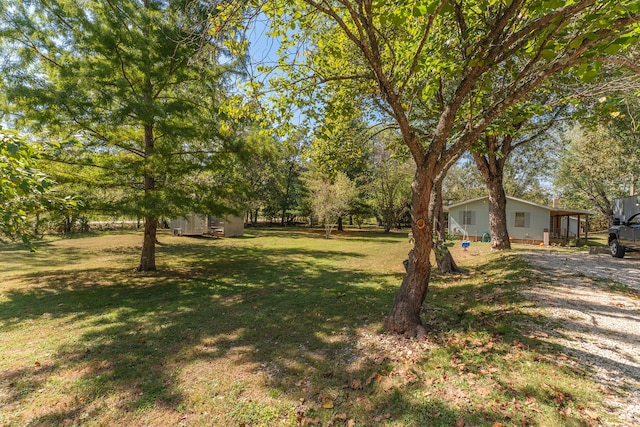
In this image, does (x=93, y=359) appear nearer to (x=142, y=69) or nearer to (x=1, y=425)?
(x=1, y=425)

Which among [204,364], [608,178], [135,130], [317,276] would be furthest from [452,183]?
[204,364]

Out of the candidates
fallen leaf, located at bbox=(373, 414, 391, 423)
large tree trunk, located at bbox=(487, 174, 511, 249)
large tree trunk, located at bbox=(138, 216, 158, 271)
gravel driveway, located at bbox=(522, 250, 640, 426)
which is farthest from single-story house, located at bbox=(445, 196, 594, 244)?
fallen leaf, located at bbox=(373, 414, 391, 423)

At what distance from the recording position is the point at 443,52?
13.0 ft

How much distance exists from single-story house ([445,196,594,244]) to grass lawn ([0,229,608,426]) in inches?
605

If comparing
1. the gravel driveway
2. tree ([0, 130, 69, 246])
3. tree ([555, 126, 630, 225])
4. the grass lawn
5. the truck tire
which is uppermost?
tree ([555, 126, 630, 225])

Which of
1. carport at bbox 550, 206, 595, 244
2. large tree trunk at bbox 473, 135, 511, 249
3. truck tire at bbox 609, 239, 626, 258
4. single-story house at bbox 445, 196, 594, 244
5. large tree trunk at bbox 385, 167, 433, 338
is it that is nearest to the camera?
large tree trunk at bbox 385, 167, 433, 338

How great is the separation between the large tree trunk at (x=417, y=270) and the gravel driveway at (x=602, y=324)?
158 cm

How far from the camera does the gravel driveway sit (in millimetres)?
2658

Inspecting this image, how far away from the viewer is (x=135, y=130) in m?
8.74

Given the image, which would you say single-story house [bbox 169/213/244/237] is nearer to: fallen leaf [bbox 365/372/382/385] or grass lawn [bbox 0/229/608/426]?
grass lawn [bbox 0/229/608/426]

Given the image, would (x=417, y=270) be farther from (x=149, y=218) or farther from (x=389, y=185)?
(x=389, y=185)

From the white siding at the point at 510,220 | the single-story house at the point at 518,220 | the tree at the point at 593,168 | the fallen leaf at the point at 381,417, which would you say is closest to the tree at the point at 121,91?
the fallen leaf at the point at 381,417

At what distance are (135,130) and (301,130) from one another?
21.6ft

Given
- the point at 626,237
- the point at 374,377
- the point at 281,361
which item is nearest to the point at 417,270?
the point at 374,377
